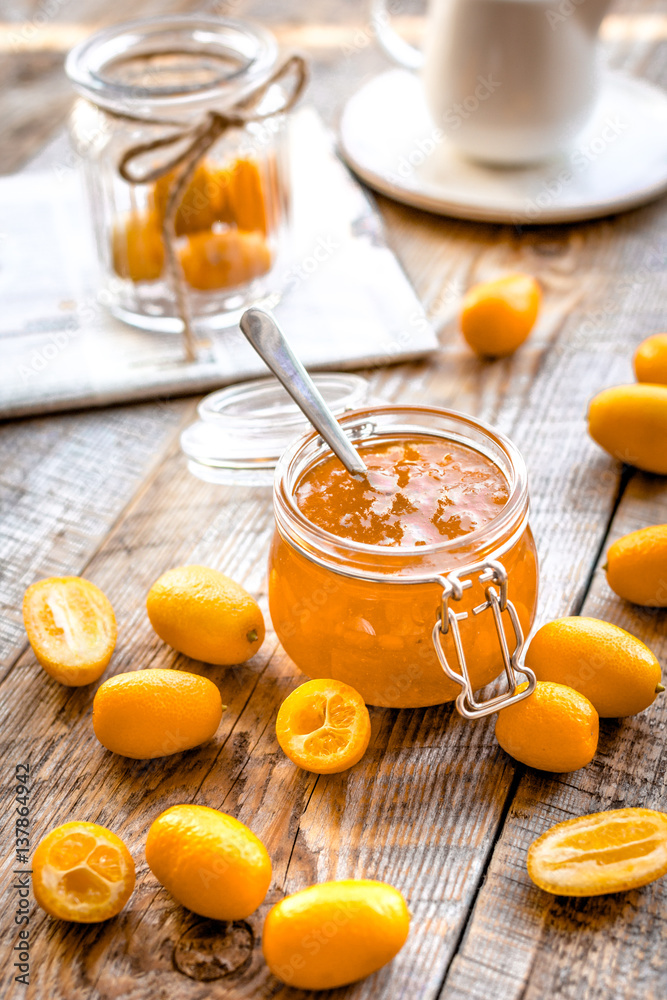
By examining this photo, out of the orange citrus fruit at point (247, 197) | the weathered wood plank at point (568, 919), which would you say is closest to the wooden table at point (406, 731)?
the weathered wood plank at point (568, 919)

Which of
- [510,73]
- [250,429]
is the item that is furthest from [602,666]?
[510,73]

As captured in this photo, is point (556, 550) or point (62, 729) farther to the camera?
point (556, 550)

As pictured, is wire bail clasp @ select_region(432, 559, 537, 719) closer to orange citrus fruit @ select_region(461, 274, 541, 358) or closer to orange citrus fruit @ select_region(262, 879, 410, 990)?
orange citrus fruit @ select_region(262, 879, 410, 990)

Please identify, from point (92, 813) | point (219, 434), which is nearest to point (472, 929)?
point (92, 813)

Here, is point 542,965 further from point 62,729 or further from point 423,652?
point 62,729

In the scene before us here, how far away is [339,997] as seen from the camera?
30.8 inches

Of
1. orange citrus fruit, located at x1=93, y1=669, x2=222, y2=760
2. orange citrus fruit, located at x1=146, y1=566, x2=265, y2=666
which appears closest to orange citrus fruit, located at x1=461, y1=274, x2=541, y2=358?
orange citrus fruit, located at x1=146, y1=566, x2=265, y2=666

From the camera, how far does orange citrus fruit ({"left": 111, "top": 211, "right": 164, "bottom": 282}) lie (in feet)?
5.29

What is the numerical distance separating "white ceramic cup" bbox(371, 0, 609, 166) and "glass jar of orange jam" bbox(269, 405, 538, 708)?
3.10ft

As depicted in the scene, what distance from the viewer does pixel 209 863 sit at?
0.81 metres

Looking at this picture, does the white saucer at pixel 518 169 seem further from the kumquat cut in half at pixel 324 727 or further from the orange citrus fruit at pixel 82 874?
the orange citrus fruit at pixel 82 874

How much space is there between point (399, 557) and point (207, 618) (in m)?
0.25

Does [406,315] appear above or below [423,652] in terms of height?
below

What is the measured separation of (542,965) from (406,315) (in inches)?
42.6
